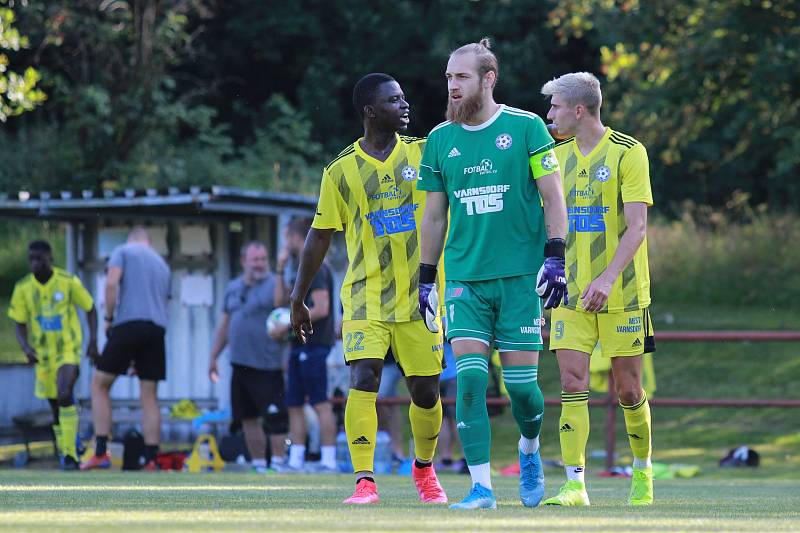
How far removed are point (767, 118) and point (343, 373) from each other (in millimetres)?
9951

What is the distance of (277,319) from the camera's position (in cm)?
1544

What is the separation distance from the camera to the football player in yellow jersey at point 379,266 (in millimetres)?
8680

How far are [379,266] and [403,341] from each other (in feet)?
1.43

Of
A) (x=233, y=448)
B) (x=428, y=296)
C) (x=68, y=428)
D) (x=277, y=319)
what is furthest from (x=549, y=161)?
(x=68, y=428)

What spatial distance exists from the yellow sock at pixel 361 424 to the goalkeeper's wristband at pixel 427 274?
2.71 ft

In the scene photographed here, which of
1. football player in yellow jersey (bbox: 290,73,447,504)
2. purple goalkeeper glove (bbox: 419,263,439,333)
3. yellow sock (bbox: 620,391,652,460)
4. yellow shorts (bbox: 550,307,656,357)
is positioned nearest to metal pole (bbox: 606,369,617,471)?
yellow sock (bbox: 620,391,652,460)

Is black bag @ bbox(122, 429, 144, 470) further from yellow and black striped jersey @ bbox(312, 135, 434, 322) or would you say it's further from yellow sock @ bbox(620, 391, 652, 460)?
yellow sock @ bbox(620, 391, 652, 460)

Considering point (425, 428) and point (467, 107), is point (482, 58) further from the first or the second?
point (425, 428)

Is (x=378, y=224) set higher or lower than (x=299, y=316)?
higher

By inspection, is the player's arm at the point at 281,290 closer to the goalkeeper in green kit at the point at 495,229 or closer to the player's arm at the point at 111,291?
the player's arm at the point at 111,291

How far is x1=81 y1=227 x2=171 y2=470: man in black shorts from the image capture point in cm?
1553

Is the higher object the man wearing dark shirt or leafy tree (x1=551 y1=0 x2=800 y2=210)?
leafy tree (x1=551 y1=0 x2=800 y2=210)

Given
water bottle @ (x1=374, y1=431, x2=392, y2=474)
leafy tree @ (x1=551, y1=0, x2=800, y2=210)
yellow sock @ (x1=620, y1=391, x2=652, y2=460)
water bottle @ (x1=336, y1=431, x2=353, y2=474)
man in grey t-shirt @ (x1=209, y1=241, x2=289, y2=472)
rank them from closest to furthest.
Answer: yellow sock @ (x1=620, y1=391, x2=652, y2=460)
water bottle @ (x1=374, y1=431, x2=392, y2=474)
man in grey t-shirt @ (x1=209, y1=241, x2=289, y2=472)
water bottle @ (x1=336, y1=431, x2=353, y2=474)
leafy tree @ (x1=551, y1=0, x2=800, y2=210)

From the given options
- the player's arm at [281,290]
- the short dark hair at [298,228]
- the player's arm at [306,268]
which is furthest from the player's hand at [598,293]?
the player's arm at [281,290]
